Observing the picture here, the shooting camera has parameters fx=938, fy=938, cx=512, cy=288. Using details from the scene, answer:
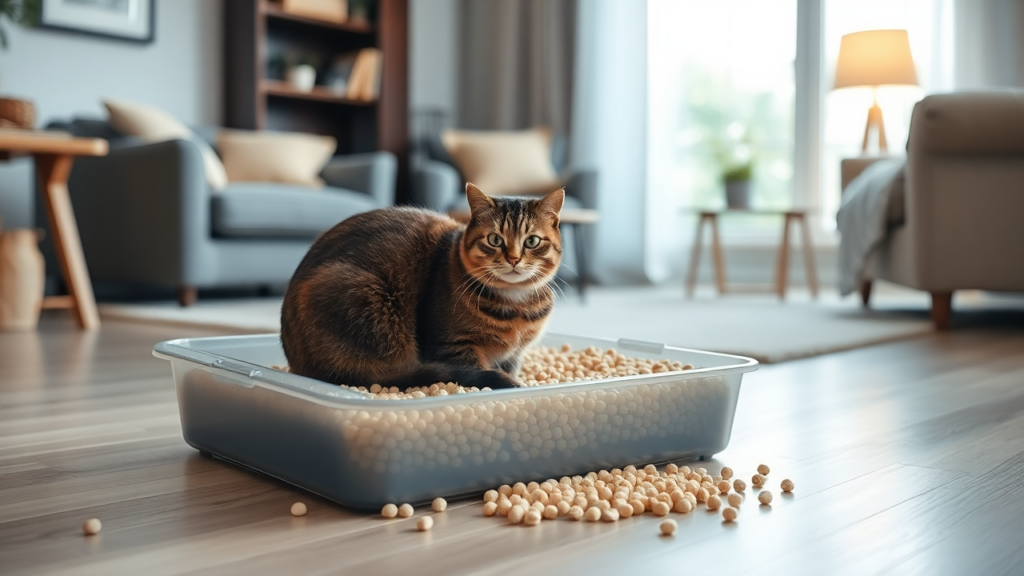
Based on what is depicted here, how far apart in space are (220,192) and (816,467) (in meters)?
3.14

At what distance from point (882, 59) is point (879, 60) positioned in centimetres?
1

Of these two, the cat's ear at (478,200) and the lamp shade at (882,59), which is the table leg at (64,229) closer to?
the cat's ear at (478,200)

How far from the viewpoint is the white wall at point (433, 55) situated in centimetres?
611

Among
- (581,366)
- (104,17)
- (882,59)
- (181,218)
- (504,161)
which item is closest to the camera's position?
(581,366)

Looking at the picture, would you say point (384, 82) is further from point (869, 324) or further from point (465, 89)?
point (869, 324)

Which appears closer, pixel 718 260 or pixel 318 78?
pixel 718 260

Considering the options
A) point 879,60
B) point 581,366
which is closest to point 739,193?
point 879,60

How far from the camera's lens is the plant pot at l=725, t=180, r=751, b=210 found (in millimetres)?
4797

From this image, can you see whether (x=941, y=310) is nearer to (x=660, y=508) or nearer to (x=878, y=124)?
(x=878, y=124)

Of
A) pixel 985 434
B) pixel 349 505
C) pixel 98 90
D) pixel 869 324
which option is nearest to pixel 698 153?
pixel 869 324

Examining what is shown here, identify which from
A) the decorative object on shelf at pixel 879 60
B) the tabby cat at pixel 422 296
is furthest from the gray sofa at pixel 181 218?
the tabby cat at pixel 422 296

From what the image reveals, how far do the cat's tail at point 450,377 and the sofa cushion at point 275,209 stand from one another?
260 centimetres

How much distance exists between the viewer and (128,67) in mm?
4777

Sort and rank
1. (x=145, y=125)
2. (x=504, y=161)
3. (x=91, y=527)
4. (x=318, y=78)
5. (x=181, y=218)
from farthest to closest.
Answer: (x=318, y=78)
(x=504, y=161)
(x=145, y=125)
(x=181, y=218)
(x=91, y=527)
